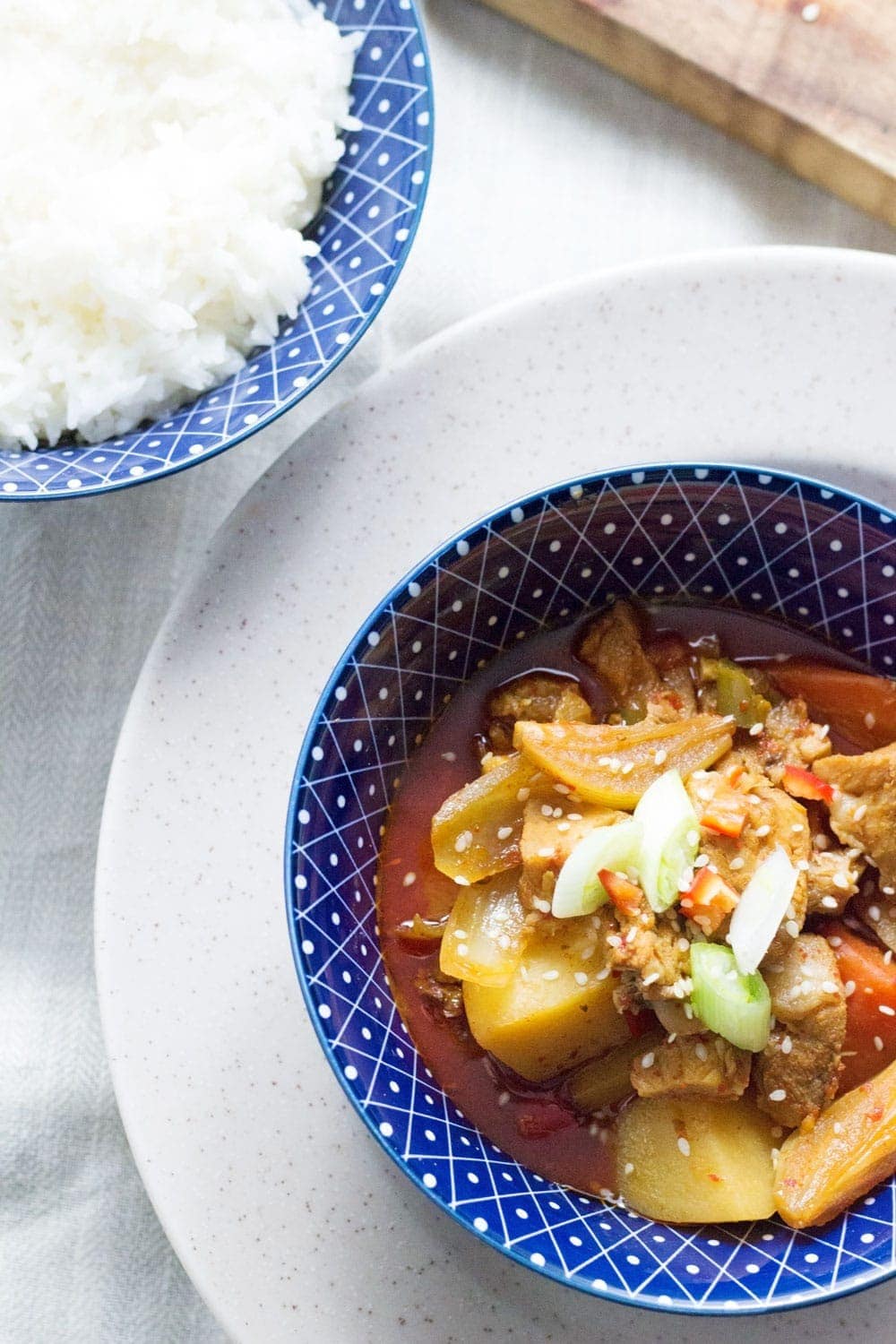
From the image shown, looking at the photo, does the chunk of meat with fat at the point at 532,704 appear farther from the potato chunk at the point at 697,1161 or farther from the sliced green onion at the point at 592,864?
the potato chunk at the point at 697,1161

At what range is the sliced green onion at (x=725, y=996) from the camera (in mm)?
2109

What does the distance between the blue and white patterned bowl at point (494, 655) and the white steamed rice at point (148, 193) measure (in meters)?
0.75

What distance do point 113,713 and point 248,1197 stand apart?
1.03 metres

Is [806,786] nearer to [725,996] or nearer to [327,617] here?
[725,996]

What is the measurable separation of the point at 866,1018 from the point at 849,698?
21.4 inches

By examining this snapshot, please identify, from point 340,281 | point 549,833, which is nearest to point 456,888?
point 549,833

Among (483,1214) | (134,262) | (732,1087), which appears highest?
(134,262)

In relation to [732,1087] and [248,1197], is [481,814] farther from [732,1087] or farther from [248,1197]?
[248,1197]

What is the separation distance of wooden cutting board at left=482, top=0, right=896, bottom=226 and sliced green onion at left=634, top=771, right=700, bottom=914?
4.89ft

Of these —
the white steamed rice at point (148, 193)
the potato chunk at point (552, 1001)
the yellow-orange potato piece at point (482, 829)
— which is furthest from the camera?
the white steamed rice at point (148, 193)

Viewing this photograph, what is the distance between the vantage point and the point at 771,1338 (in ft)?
7.68

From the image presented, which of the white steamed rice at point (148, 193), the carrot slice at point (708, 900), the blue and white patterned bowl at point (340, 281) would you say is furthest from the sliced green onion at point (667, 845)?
the white steamed rice at point (148, 193)

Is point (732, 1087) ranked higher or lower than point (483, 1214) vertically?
higher

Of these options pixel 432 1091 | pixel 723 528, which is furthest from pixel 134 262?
pixel 432 1091
